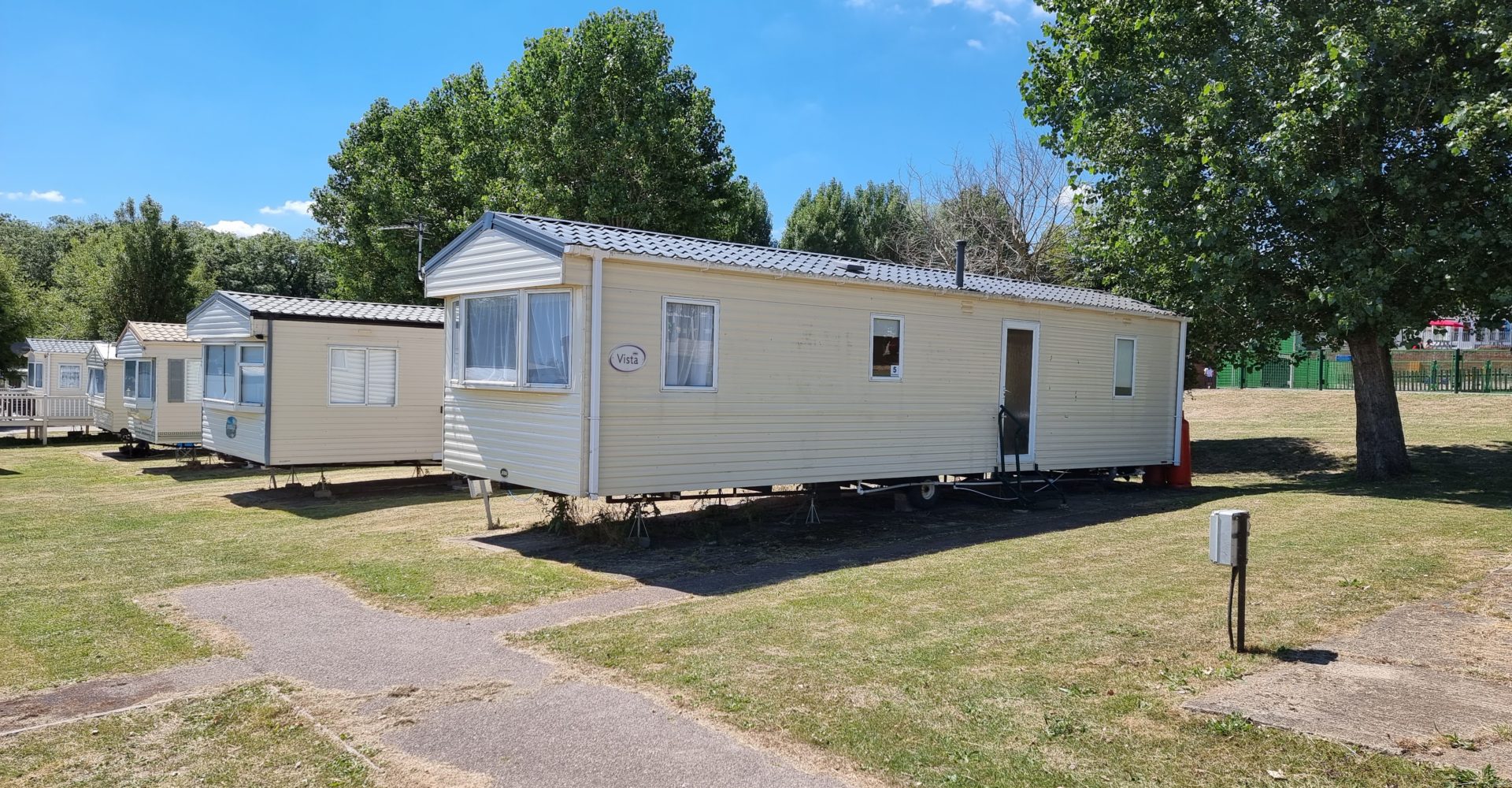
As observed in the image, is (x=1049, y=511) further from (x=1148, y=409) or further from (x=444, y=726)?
(x=444, y=726)

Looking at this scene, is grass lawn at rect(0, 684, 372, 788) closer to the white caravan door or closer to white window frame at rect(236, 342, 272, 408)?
white window frame at rect(236, 342, 272, 408)

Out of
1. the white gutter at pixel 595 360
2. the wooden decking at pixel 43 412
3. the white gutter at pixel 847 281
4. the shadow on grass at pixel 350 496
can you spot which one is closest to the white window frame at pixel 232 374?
the shadow on grass at pixel 350 496

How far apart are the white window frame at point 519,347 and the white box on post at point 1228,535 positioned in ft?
19.0

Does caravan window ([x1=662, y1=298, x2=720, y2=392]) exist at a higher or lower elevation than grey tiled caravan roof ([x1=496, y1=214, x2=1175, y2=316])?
lower

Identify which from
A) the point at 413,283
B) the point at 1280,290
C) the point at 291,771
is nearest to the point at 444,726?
the point at 291,771

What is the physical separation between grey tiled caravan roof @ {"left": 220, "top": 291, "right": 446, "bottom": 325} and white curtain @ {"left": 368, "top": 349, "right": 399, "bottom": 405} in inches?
20.2

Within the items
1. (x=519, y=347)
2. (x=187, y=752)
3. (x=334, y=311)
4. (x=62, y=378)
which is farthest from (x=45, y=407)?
(x=187, y=752)

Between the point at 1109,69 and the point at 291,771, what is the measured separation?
54.7 ft

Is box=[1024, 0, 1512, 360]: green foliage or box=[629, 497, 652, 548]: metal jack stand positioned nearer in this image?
box=[629, 497, 652, 548]: metal jack stand

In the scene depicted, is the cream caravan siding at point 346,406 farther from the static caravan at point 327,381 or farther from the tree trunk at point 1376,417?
the tree trunk at point 1376,417

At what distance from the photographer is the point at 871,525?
38.8 ft

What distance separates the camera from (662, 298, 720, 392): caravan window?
10.1 m

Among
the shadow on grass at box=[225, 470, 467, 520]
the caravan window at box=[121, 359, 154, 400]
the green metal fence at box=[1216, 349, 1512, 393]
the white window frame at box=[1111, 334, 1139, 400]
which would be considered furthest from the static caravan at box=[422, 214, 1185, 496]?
the green metal fence at box=[1216, 349, 1512, 393]

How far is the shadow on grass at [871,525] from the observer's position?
9.34 m
